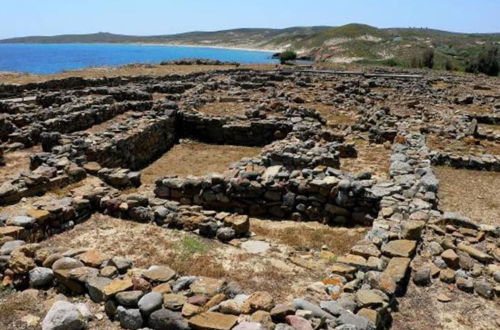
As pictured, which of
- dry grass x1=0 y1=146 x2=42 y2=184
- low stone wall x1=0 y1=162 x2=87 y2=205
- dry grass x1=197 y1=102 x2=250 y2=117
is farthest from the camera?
dry grass x1=197 y1=102 x2=250 y2=117

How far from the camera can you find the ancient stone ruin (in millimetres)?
5891

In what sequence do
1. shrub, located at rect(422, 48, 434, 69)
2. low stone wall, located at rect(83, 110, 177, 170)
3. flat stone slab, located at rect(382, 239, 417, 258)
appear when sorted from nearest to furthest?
1. flat stone slab, located at rect(382, 239, 417, 258)
2. low stone wall, located at rect(83, 110, 177, 170)
3. shrub, located at rect(422, 48, 434, 69)

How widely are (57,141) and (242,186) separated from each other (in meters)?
7.97

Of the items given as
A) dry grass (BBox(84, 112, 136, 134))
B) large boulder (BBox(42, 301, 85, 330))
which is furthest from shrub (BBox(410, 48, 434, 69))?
large boulder (BBox(42, 301, 85, 330))

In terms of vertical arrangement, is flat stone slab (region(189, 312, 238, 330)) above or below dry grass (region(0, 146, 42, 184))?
above

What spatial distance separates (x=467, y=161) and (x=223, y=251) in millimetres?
10153

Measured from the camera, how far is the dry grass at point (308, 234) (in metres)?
9.30

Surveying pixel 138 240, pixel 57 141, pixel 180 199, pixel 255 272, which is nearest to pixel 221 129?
pixel 57 141

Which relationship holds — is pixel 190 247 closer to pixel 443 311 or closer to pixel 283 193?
pixel 283 193

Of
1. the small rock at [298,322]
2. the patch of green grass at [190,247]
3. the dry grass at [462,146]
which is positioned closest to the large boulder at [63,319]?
the small rock at [298,322]

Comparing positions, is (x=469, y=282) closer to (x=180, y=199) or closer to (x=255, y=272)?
(x=255, y=272)

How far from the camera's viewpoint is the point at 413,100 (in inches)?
1084

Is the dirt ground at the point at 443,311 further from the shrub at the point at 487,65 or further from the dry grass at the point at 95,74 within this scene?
the shrub at the point at 487,65

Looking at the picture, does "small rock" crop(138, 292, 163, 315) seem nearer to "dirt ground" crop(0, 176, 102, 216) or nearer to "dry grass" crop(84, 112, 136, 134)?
"dirt ground" crop(0, 176, 102, 216)
